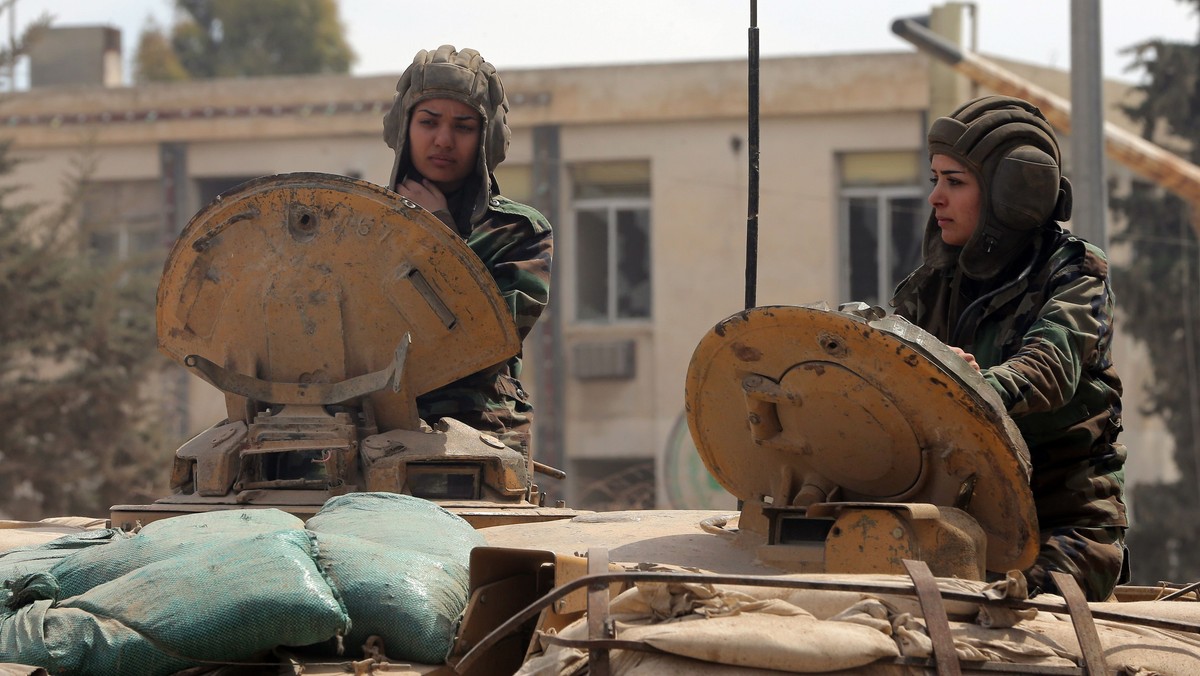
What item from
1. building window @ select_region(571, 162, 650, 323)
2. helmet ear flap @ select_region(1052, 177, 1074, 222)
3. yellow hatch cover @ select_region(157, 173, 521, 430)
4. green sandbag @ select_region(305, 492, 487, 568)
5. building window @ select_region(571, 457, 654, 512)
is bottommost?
building window @ select_region(571, 457, 654, 512)

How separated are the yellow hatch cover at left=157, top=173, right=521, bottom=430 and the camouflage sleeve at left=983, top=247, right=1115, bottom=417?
1.75m

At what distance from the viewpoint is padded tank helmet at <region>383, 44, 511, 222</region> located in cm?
660

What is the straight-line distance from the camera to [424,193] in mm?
6707

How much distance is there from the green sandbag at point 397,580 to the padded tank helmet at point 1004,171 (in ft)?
5.35

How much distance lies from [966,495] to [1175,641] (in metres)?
0.67

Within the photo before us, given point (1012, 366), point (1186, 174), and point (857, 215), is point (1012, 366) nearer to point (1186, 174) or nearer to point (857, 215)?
point (1186, 174)

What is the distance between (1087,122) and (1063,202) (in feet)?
20.9

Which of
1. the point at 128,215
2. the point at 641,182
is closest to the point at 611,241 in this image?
the point at 641,182

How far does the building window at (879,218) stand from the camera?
69.7ft

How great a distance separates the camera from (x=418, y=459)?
568 cm

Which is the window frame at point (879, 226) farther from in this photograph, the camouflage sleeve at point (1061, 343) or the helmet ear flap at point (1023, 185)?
the camouflage sleeve at point (1061, 343)

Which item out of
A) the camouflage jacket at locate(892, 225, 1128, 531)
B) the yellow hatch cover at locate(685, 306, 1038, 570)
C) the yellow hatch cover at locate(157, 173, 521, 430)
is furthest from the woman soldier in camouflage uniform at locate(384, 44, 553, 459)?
the yellow hatch cover at locate(685, 306, 1038, 570)

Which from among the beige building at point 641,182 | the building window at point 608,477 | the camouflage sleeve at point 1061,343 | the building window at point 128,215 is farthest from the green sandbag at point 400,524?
the building window at point 128,215

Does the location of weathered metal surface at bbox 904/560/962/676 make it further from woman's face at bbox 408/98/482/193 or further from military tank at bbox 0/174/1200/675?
woman's face at bbox 408/98/482/193
